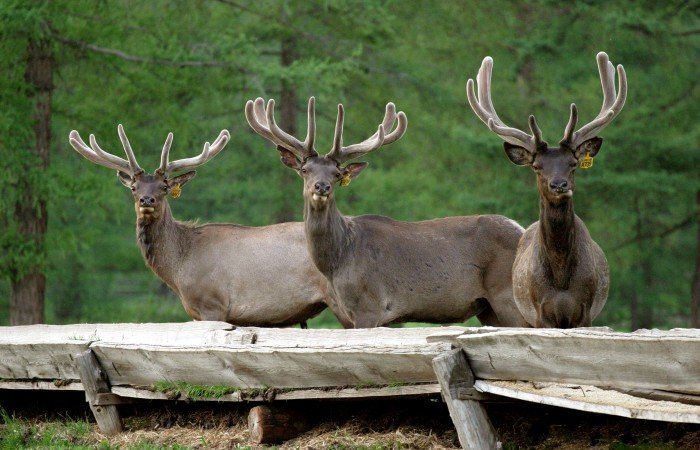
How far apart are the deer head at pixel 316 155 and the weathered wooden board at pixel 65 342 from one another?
1.51 metres

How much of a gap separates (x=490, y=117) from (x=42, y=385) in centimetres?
408

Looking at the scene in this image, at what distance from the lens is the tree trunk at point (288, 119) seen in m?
18.0

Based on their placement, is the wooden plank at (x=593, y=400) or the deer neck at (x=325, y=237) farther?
the deer neck at (x=325, y=237)

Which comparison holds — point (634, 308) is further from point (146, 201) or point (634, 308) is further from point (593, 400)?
point (593, 400)

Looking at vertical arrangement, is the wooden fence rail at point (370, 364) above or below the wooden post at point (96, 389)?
above

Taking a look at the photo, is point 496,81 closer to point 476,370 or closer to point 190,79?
point 190,79

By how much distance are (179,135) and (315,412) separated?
837cm

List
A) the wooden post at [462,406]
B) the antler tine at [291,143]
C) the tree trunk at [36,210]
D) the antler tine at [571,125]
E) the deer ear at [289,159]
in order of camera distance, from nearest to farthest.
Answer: the wooden post at [462,406] < the antler tine at [571,125] < the antler tine at [291,143] < the deer ear at [289,159] < the tree trunk at [36,210]

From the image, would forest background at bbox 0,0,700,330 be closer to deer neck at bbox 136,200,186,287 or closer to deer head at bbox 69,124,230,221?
deer head at bbox 69,124,230,221

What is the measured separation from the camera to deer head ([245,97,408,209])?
30.2 feet

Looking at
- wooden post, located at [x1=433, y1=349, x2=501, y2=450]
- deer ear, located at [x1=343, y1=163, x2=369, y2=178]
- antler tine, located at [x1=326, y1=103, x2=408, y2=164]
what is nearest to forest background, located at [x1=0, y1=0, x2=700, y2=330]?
antler tine, located at [x1=326, y1=103, x2=408, y2=164]

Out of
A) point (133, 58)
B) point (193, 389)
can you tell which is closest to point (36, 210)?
point (133, 58)

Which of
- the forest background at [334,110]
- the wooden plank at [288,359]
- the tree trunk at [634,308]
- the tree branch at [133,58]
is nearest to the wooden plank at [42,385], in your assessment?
the wooden plank at [288,359]

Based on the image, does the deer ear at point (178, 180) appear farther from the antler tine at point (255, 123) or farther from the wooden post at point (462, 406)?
the wooden post at point (462, 406)
